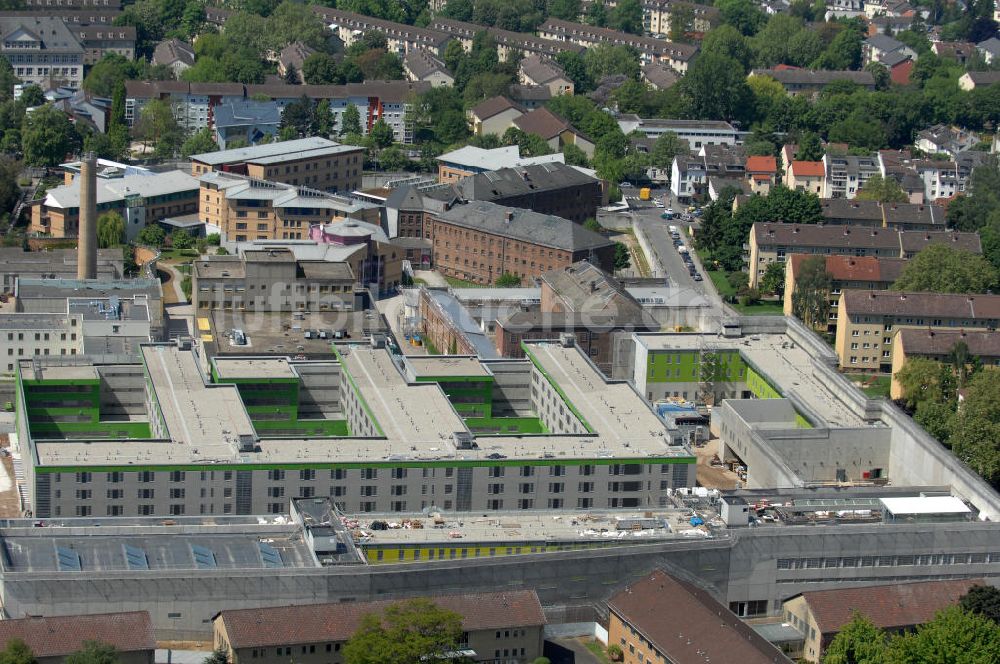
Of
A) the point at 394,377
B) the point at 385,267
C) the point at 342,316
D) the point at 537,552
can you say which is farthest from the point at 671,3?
the point at 537,552

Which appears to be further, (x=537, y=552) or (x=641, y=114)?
(x=641, y=114)

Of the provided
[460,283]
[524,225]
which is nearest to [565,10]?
[524,225]

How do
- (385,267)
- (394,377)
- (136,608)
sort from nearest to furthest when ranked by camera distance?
(136,608) < (394,377) < (385,267)

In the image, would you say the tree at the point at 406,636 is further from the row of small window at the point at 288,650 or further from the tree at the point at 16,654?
the tree at the point at 16,654

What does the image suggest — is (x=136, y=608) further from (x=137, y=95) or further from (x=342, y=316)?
(x=137, y=95)

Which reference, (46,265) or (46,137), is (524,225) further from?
(46,137)

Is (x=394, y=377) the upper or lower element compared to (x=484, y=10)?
lower

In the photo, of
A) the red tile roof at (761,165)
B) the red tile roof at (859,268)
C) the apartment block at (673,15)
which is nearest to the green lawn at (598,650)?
the red tile roof at (859,268)
